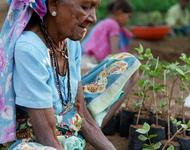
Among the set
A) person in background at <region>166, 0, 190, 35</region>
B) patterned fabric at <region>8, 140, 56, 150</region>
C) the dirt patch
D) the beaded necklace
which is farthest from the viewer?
person in background at <region>166, 0, 190, 35</region>

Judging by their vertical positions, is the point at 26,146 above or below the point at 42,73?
below

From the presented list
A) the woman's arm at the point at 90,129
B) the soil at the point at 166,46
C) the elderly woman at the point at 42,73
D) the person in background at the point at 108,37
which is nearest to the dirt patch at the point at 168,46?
the soil at the point at 166,46

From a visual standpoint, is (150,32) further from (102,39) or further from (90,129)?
(90,129)

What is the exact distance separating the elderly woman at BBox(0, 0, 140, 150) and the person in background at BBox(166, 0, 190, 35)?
25.5 feet

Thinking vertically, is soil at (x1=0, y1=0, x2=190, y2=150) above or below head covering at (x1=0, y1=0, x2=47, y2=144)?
below

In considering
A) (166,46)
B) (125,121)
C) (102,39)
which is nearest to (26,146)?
(125,121)

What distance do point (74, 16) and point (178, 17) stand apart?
8.24 meters

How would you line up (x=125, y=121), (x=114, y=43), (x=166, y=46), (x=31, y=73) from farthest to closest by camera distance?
(x=166, y=46)
(x=114, y=43)
(x=125, y=121)
(x=31, y=73)

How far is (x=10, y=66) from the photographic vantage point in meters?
2.34

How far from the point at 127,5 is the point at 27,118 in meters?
3.85

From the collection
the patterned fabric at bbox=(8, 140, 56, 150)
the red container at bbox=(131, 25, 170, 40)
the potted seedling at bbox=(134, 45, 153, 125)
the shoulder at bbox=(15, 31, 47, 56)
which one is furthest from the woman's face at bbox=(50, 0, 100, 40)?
the red container at bbox=(131, 25, 170, 40)

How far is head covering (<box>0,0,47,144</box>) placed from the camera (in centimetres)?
234

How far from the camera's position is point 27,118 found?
2.46m

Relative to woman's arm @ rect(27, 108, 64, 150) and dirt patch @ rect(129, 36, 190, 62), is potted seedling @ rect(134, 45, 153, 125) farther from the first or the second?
dirt patch @ rect(129, 36, 190, 62)
